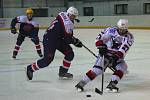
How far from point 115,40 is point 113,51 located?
15cm

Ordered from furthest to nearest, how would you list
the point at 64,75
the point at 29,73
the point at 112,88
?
the point at 64,75
the point at 29,73
the point at 112,88

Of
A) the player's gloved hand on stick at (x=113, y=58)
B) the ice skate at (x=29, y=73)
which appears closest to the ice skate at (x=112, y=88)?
the player's gloved hand on stick at (x=113, y=58)

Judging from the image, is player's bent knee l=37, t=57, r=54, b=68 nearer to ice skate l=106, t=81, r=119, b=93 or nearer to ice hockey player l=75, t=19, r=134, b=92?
ice hockey player l=75, t=19, r=134, b=92

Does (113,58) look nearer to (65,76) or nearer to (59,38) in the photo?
(59,38)

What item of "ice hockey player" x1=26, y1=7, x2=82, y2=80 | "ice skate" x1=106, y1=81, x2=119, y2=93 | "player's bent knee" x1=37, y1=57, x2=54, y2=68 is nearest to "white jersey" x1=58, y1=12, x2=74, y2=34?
"ice hockey player" x1=26, y1=7, x2=82, y2=80

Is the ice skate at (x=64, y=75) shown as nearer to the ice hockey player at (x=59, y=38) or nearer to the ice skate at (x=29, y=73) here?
the ice hockey player at (x=59, y=38)

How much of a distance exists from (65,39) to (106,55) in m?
0.88

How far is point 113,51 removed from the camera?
206 inches

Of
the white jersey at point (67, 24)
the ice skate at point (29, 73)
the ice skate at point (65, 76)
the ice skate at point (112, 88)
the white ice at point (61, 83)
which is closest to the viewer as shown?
the white ice at point (61, 83)

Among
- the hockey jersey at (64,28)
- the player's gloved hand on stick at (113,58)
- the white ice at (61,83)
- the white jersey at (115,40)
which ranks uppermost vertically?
the hockey jersey at (64,28)

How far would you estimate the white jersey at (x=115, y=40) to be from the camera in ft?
16.9

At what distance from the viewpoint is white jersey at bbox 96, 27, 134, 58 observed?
5152 mm

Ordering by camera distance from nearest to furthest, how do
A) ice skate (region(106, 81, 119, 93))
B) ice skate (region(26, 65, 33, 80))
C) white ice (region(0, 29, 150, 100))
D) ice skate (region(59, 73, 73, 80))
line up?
white ice (region(0, 29, 150, 100)) → ice skate (region(106, 81, 119, 93)) → ice skate (region(26, 65, 33, 80)) → ice skate (region(59, 73, 73, 80))

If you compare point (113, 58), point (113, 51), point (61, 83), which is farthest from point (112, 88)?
point (61, 83)
